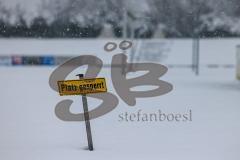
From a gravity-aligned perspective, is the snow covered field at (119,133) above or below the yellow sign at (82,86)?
below

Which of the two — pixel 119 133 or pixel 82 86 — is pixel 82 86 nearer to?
pixel 82 86

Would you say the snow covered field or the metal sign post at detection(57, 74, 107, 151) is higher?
the metal sign post at detection(57, 74, 107, 151)

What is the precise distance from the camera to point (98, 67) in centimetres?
262

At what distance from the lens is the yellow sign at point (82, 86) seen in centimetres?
198

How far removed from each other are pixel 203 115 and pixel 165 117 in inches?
16.1

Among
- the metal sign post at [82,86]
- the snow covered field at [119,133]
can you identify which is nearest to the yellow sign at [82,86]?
the metal sign post at [82,86]

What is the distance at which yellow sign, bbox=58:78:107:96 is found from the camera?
1984 millimetres

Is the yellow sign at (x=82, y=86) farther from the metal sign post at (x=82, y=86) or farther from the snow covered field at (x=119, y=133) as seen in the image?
the snow covered field at (x=119, y=133)

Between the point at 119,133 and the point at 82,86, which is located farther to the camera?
the point at 119,133

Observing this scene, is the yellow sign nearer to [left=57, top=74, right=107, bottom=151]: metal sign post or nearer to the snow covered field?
[left=57, top=74, right=107, bottom=151]: metal sign post

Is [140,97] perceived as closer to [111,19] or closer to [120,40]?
[120,40]

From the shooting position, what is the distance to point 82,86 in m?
2.00

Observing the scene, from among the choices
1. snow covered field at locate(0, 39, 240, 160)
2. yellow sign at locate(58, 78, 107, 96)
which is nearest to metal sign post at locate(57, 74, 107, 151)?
yellow sign at locate(58, 78, 107, 96)

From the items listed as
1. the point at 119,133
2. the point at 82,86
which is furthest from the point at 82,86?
the point at 119,133
